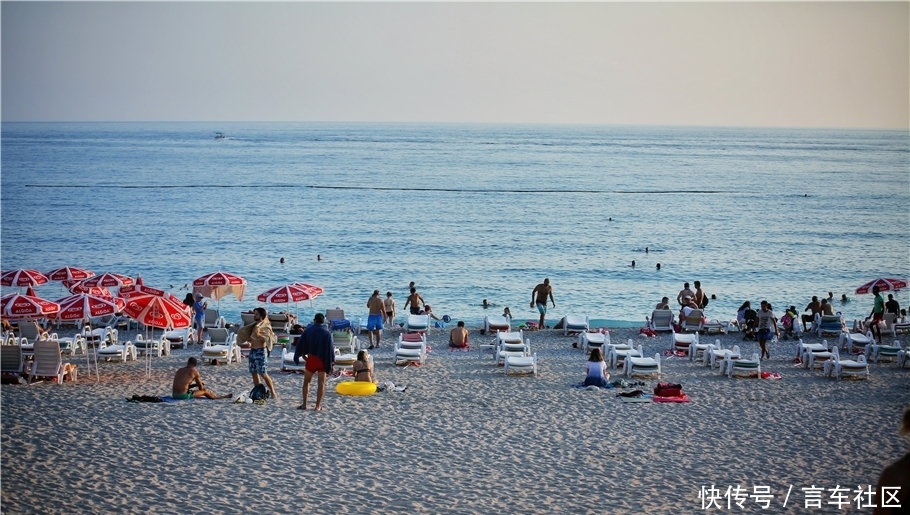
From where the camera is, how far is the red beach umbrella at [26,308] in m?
15.8

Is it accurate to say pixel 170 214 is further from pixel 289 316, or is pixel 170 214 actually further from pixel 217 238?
pixel 289 316

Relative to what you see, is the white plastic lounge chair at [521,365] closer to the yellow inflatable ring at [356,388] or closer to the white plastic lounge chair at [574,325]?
the yellow inflatable ring at [356,388]

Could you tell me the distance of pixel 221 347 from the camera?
53.7ft

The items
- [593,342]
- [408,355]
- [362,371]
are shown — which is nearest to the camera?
[362,371]

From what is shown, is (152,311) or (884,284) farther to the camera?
(884,284)

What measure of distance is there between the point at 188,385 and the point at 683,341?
9.29 m

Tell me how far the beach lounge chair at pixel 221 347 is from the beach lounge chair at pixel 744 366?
850 cm

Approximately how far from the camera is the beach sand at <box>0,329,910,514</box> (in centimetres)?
903

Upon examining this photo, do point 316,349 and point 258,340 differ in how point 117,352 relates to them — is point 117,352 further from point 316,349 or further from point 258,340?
point 316,349

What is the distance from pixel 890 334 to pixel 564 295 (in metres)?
13.2

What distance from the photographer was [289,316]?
19766 millimetres

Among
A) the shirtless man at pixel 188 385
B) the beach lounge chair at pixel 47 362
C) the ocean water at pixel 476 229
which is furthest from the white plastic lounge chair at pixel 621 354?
the ocean water at pixel 476 229

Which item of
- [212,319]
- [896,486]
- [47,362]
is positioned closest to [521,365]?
[47,362]

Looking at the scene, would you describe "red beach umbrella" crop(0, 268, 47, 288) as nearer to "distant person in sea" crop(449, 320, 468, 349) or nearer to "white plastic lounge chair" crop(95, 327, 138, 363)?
"white plastic lounge chair" crop(95, 327, 138, 363)
